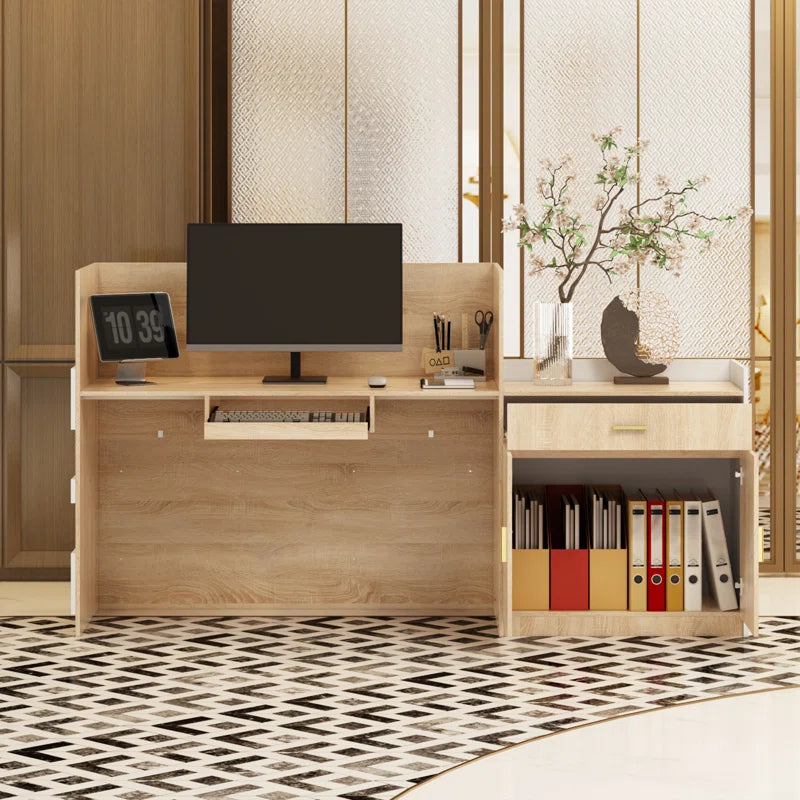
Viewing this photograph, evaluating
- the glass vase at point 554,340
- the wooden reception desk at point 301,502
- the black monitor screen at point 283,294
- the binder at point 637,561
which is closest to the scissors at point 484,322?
the wooden reception desk at point 301,502

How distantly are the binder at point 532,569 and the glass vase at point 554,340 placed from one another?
45 cm

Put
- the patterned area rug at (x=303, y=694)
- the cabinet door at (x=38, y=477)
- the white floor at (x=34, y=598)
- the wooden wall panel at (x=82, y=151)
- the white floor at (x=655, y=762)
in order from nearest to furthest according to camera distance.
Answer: the white floor at (x=655, y=762) < the patterned area rug at (x=303, y=694) < the white floor at (x=34, y=598) < the wooden wall panel at (x=82, y=151) < the cabinet door at (x=38, y=477)

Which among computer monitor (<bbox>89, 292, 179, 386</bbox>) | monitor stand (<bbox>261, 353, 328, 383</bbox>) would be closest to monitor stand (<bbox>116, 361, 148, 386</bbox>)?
computer monitor (<bbox>89, 292, 179, 386</bbox>)

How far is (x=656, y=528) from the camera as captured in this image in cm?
459

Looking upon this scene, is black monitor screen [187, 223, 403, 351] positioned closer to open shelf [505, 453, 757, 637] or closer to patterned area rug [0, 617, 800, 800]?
open shelf [505, 453, 757, 637]

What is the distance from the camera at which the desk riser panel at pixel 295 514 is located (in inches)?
190

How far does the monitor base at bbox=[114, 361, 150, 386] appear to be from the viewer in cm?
468

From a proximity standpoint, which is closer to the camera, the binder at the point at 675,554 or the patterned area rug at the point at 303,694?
the patterned area rug at the point at 303,694

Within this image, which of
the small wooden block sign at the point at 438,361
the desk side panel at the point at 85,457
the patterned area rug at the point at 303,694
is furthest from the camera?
the small wooden block sign at the point at 438,361

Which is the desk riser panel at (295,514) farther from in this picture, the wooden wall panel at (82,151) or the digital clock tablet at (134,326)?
the wooden wall panel at (82,151)

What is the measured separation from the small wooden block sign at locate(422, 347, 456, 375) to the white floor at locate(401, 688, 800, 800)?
322 cm

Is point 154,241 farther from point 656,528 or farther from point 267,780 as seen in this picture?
point 267,780

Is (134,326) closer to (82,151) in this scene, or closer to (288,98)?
(82,151)

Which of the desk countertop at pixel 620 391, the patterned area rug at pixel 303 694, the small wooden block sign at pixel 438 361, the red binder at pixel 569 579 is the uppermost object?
the small wooden block sign at pixel 438 361
